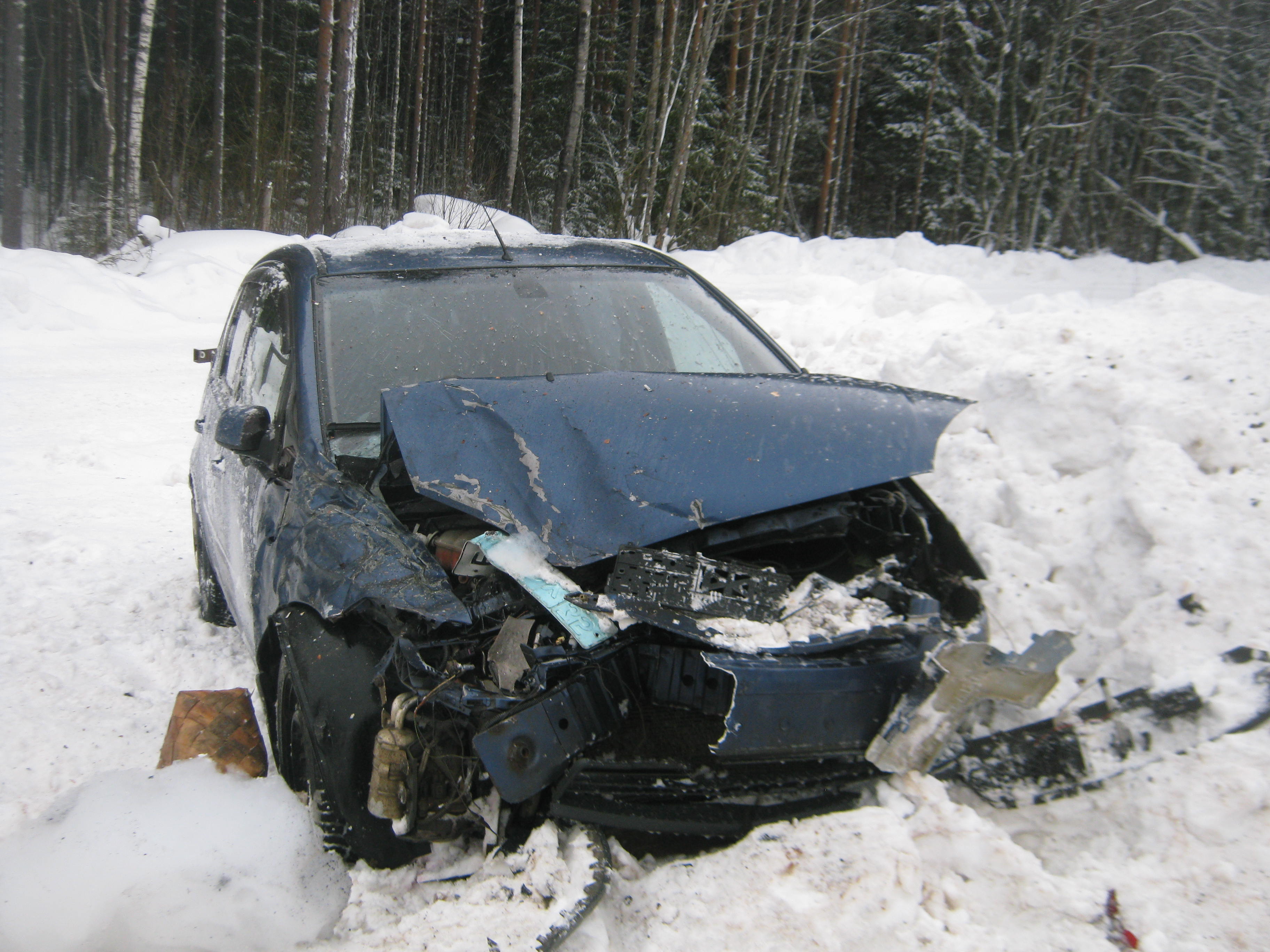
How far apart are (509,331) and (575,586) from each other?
4.25 feet

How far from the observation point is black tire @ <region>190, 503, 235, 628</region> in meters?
3.82

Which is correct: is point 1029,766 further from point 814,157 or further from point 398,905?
point 814,157

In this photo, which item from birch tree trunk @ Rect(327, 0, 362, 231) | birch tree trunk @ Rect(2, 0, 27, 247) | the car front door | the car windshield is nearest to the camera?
the car front door

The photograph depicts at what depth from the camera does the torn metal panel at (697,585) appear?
1981mm

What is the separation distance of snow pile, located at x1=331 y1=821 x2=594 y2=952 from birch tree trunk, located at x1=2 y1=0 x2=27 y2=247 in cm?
1657

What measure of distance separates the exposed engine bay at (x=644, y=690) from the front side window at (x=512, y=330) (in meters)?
0.87

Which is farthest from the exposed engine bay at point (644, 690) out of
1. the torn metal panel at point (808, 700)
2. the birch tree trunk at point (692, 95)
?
the birch tree trunk at point (692, 95)

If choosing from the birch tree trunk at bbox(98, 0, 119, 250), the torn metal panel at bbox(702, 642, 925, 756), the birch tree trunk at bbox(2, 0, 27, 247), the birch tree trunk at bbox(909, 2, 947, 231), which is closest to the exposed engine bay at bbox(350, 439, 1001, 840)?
the torn metal panel at bbox(702, 642, 925, 756)

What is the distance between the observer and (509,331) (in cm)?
307

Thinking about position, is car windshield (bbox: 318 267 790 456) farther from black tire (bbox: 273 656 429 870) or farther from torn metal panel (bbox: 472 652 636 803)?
torn metal panel (bbox: 472 652 636 803)

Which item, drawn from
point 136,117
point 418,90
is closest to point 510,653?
point 136,117

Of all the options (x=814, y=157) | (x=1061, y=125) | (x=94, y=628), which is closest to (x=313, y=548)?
(x=94, y=628)

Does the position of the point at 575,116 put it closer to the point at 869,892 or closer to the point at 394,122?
the point at 394,122

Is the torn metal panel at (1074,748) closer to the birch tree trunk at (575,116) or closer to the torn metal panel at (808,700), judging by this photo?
the torn metal panel at (808,700)
